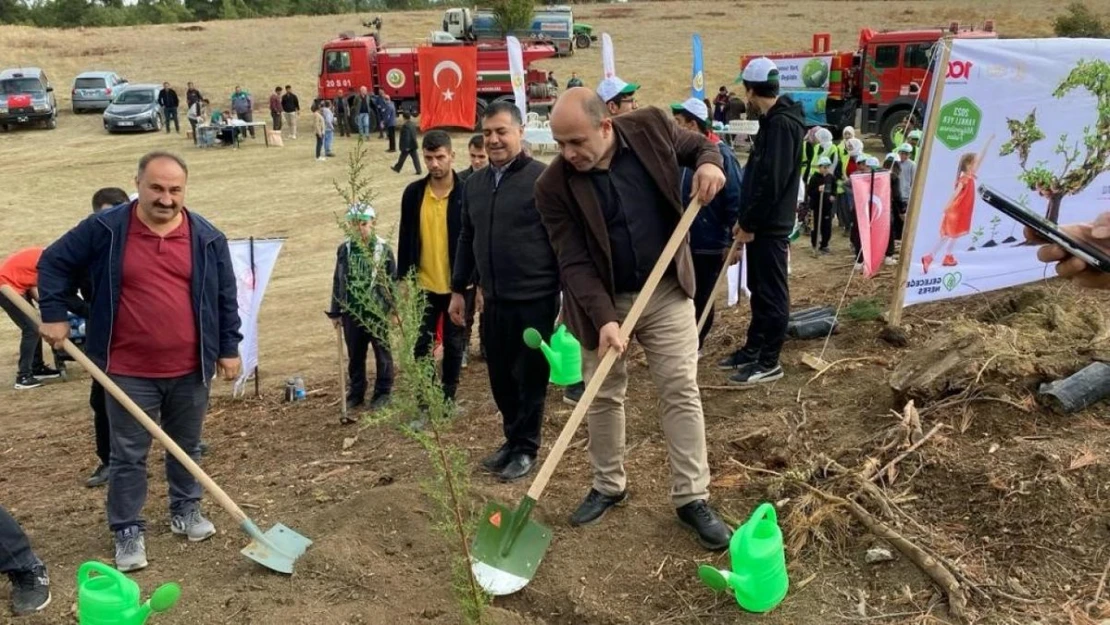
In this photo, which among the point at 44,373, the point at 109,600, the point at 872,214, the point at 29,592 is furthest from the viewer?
the point at 44,373

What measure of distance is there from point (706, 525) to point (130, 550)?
2.45 meters

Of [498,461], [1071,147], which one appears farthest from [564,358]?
[1071,147]

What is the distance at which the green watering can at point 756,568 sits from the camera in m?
2.94

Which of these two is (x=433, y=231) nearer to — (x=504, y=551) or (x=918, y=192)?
(x=504, y=551)

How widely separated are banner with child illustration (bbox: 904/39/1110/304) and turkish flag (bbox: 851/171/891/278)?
38.6 inches

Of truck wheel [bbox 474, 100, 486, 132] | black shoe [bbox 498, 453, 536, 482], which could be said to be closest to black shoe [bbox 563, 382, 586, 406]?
black shoe [bbox 498, 453, 536, 482]

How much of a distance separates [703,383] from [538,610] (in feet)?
8.17

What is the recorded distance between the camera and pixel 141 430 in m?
3.70

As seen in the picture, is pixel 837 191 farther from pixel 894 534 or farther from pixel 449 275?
pixel 894 534

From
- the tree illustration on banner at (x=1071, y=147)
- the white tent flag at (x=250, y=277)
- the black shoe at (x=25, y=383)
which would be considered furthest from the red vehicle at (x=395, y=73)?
the tree illustration on banner at (x=1071, y=147)

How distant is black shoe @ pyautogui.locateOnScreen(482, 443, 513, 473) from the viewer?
445cm

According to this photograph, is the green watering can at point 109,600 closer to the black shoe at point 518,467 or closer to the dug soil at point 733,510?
the dug soil at point 733,510

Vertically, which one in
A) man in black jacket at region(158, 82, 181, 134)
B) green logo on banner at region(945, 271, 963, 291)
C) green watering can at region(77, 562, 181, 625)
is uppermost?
man in black jacket at region(158, 82, 181, 134)

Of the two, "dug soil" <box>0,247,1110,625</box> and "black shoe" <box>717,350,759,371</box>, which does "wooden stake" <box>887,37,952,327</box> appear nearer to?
"dug soil" <box>0,247,1110,625</box>
